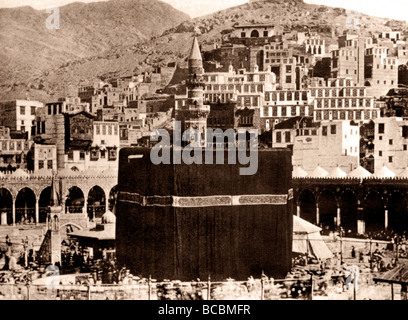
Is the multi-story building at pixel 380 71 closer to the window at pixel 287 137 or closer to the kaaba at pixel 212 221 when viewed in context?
the window at pixel 287 137

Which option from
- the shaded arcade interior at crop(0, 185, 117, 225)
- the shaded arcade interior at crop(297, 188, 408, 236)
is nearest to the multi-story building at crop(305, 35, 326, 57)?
the shaded arcade interior at crop(297, 188, 408, 236)

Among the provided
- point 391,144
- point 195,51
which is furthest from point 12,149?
point 391,144

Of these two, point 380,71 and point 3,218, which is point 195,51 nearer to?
point 380,71

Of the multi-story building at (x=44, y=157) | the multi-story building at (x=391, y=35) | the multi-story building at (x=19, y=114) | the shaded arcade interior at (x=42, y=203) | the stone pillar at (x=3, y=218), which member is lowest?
the stone pillar at (x=3, y=218)

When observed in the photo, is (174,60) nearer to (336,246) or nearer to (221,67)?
(221,67)

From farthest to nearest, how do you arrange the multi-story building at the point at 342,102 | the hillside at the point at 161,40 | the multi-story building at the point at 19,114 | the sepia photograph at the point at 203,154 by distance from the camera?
1. the multi-story building at the point at 342,102
2. the multi-story building at the point at 19,114
3. the hillside at the point at 161,40
4. the sepia photograph at the point at 203,154

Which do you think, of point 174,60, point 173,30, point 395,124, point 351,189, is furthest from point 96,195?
point 395,124

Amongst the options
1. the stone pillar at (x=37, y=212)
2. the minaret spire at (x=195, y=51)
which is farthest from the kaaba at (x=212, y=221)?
the stone pillar at (x=37, y=212)

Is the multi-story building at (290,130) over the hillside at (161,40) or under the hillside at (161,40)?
under
